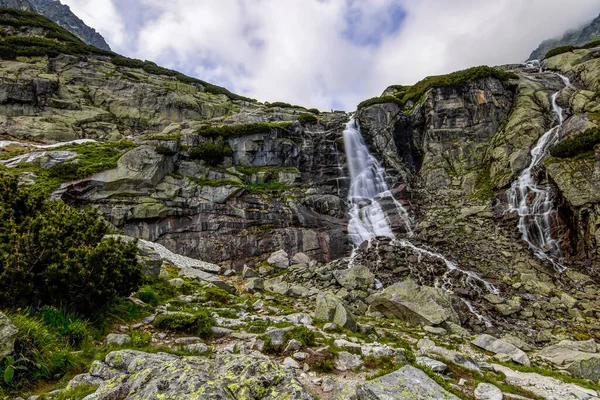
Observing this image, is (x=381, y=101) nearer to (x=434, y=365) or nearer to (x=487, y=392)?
(x=434, y=365)

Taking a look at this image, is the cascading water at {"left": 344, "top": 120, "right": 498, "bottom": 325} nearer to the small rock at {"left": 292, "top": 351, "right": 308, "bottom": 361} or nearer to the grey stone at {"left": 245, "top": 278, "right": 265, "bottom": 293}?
the grey stone at {"left": 245, "top": 278, "right": 265, "bottom": 293}

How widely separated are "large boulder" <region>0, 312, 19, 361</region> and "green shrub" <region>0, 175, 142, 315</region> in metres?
1.28

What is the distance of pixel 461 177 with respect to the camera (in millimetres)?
35938

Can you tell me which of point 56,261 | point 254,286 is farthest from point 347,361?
point 254,286

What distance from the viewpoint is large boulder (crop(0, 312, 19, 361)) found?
4.02 m

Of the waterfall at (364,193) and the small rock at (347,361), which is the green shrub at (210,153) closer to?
the waterfall at (364,193)

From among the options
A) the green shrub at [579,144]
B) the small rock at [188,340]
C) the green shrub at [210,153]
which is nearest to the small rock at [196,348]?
the small rock at [188,340]

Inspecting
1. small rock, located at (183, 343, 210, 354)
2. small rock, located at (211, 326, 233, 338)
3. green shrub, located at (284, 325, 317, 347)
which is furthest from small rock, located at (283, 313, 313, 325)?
small rock, located at (183, 343, 210, 354)

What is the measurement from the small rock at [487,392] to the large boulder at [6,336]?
739 centimetres

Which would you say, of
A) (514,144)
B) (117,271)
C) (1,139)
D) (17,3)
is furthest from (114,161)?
(17,3)

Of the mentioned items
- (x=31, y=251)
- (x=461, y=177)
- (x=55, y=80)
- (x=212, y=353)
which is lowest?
(x=212, y=353)

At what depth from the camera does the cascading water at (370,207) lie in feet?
68.7

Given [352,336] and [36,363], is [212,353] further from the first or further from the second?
[352,336]

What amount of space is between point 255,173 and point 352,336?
2837cm
